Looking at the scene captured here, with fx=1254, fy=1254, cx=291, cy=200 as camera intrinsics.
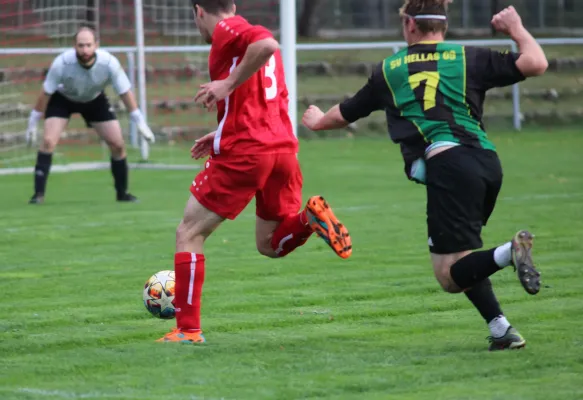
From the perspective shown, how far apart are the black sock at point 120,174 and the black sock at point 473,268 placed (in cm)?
819

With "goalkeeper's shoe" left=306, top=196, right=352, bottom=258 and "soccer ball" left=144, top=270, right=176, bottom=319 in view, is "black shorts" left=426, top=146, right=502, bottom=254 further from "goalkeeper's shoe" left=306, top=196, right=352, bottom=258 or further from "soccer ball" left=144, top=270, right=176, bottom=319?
"soccer ball" left=144, top=270, right=176, bottom=319

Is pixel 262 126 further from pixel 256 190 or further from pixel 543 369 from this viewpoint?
pixel 543 369

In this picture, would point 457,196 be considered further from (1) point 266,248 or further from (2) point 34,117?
(2) point 34,117

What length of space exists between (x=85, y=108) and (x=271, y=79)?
732cm

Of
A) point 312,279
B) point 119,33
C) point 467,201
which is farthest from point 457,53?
point 119,33

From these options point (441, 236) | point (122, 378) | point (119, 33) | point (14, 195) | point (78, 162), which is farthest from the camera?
point (119, 33)

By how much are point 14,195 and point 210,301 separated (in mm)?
7590

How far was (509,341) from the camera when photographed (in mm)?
5879

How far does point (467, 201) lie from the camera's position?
19.1 feet

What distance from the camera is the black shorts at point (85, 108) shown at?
44.2ft

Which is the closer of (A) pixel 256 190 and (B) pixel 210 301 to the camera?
(A) pixel 256 190

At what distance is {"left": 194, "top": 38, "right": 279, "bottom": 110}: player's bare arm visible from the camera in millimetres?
6102

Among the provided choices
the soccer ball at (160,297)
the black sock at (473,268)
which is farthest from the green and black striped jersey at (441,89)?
the soccer ball at (160,297)

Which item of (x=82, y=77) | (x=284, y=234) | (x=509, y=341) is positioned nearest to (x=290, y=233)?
(x=284, y=234)
